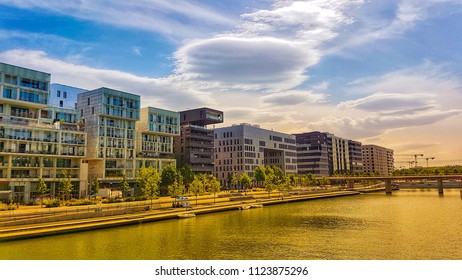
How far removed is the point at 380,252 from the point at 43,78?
88.3 meters

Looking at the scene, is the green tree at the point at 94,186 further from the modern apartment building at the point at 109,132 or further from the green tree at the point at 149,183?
the green tree at the point at 149,183

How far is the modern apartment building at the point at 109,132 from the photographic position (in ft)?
357

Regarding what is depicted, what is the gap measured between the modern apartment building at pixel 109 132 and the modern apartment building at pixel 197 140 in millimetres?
35146

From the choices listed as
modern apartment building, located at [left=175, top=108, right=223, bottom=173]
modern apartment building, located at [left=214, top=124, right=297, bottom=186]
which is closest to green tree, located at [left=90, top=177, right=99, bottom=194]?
modern apartment building, located at [left=175, top=108, right=223, bottom=173]

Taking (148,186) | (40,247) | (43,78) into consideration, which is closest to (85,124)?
(43,78)

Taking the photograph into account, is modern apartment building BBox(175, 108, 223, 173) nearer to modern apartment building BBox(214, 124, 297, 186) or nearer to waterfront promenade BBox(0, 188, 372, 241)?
modern apartment building BBox(214, 124, 297, 186)

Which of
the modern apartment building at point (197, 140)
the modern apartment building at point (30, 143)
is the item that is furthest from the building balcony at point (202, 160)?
the modern apartment building at point (30, 143)

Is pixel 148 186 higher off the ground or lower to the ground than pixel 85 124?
lower

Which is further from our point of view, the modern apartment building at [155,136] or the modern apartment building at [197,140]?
the modern apartment building at [197,140]

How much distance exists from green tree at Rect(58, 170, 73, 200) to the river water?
33.2 meters

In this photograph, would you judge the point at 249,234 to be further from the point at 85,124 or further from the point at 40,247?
the point at 85,124

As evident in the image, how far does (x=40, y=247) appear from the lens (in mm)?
43750

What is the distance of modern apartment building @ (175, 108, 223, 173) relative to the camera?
15125cm

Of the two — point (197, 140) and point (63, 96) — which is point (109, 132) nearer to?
point (63, 96)
